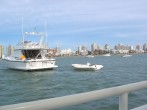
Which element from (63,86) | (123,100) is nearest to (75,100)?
(123,100)

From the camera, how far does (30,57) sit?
156ft

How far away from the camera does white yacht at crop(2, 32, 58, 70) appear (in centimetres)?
4528

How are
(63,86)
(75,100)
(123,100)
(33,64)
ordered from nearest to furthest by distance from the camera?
(75,100) → (123,100) → (63,86) → (33,64)

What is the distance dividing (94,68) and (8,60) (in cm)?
1376

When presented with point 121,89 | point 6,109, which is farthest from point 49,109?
point 121,89

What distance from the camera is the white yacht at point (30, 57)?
45.3 metres

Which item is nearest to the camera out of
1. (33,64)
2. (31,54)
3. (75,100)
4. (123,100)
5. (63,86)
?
(75,100)

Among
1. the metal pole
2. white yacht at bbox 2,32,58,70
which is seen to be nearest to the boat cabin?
white yacht at bbox 2,32,58,70

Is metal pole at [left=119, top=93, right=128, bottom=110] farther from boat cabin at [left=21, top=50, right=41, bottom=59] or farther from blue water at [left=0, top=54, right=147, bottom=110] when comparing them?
boat cabin at [left=21, top=50, right=41, bottom=59]

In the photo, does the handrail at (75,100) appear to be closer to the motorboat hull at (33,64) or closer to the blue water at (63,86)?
the blue water at (63,86)

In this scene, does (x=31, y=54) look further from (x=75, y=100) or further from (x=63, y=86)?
(x=75, y=100)

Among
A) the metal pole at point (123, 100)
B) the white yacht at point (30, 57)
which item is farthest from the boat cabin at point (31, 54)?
the metal pole at point (123, 100)

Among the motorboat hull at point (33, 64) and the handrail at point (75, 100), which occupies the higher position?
the handrail at point (75, 100)

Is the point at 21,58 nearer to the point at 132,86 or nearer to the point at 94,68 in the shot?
the point at 94,68
